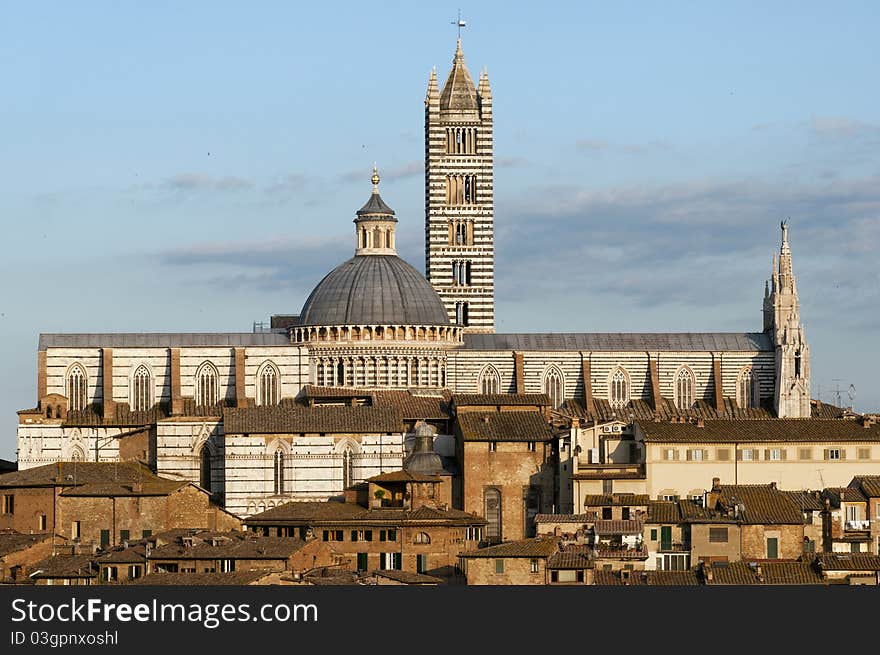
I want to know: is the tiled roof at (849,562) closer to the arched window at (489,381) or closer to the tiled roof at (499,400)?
the tiled roof at (499,400)

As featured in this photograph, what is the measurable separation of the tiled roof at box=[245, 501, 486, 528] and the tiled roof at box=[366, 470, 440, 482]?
1382 millimetres

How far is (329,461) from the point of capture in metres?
103

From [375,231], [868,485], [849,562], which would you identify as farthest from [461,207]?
[849,562]

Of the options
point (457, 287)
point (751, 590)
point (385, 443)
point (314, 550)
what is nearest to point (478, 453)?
point (385, 443)

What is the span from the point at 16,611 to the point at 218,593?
16.8 ft

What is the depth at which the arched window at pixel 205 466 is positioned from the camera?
105875mm

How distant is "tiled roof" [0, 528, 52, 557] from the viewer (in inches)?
3529

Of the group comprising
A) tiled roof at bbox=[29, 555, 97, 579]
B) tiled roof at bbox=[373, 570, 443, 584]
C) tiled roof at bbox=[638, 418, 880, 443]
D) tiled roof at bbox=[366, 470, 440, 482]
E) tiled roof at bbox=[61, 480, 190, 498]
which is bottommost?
tiled roof at bbox=[373, 570, 443, 584]

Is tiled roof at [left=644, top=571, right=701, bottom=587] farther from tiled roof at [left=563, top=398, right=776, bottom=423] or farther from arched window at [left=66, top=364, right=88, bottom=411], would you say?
arched window at [left=66, top=364, right=88, bottom=411]

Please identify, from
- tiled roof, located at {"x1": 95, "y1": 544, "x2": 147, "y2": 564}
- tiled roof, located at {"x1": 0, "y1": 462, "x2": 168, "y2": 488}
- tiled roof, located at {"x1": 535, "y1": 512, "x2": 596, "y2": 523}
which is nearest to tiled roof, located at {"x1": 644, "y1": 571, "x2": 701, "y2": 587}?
tiled roof, located at {"x1": 535, "y1": 512, "x2": 596, "y2": 523}

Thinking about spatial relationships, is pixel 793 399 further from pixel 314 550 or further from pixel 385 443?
pixel 314 550

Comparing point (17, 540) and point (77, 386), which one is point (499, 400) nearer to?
point (77, 386)

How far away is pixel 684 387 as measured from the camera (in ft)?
373

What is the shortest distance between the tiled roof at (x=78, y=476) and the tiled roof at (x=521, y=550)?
58.1 ft
